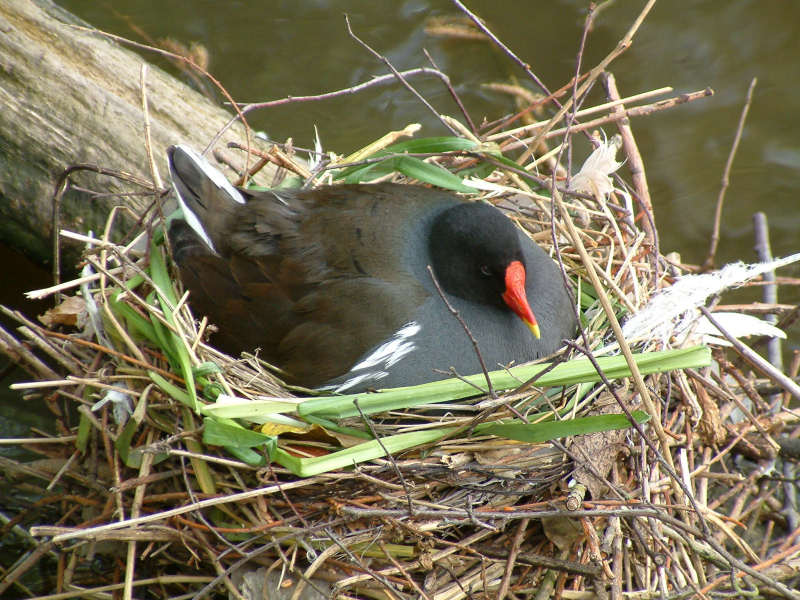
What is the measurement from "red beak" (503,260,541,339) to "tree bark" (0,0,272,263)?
1.33 meters

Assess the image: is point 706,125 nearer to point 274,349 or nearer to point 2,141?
point 274,349

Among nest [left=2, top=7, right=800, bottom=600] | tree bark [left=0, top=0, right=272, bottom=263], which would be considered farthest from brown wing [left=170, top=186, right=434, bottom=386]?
tree bark [left=0, top=0, right=272, bottom=263]

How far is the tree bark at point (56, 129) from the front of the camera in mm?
2910

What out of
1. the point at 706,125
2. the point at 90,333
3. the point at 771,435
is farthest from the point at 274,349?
the point at 706,125

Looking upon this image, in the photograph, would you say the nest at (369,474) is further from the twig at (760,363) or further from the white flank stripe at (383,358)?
the white flank stripe at (383,358)

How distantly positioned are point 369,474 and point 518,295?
698mm

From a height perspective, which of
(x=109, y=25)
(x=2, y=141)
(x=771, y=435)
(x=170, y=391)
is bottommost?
(x=771, y=435)

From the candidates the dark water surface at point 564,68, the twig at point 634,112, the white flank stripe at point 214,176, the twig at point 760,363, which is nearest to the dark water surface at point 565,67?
the dark water surface at point 564,68

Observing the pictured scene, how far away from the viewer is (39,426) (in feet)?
10.2

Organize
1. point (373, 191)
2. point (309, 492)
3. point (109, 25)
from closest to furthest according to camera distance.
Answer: point (309, 492) < point (373, 191) < point (109, 25)

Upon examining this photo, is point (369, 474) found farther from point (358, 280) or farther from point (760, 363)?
point (760, 363)

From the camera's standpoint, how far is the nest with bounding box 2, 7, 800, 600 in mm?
2088

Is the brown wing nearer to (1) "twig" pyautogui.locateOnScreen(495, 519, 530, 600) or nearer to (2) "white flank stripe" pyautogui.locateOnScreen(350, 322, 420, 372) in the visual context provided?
(2) "white flank stripe" pyautogui.locateOnScreen(350, 322, 420, 372)

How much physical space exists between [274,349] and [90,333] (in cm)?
58
